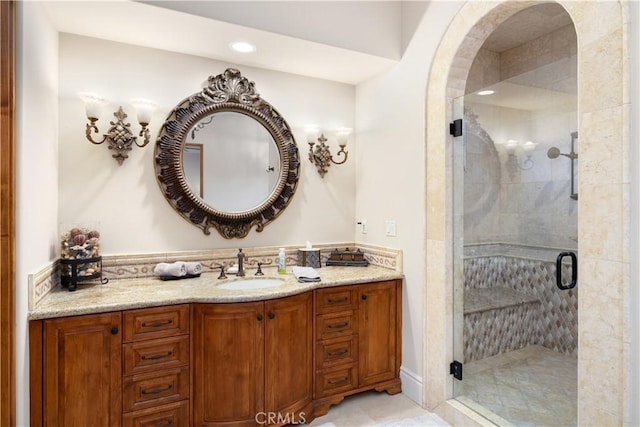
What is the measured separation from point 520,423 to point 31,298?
8.68 ft

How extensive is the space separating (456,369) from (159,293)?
6.17ft

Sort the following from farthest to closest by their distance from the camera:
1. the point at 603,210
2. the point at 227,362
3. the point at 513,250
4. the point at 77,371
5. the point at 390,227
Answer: the point at 390,227 → the point at 513,250 → the point at 227,362 → the point at 77,371 → the point at 603,210

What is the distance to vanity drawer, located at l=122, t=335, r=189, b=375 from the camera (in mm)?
1914

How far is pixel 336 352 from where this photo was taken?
2479 mm

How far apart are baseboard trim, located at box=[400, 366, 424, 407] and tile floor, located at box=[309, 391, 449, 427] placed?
3 centimetres

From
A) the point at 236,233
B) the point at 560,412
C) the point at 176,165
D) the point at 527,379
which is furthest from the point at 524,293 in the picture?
the point at 176,165

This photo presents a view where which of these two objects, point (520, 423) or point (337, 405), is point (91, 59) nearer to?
point (337, 405)

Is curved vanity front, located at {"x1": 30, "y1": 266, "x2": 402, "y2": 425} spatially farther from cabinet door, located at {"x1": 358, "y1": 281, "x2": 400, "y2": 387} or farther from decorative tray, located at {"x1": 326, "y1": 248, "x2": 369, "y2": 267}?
decorative tray, located at {"x1": 326, "y1": 248, "x2": 369, "y2": 267}

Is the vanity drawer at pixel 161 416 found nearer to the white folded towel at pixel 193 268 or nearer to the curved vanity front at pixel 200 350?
the curved vanity front at pixel 200 350

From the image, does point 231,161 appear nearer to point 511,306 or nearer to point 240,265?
point 240,265

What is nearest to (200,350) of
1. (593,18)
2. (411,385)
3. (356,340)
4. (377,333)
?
(356,340)

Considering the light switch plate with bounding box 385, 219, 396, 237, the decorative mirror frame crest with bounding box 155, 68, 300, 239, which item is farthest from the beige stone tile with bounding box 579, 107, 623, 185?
the decorative mirror frame crest with bounding box 155, 68, 300, 239

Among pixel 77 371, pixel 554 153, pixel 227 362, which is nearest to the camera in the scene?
pixel 77 371

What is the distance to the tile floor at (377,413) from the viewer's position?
232 cm
